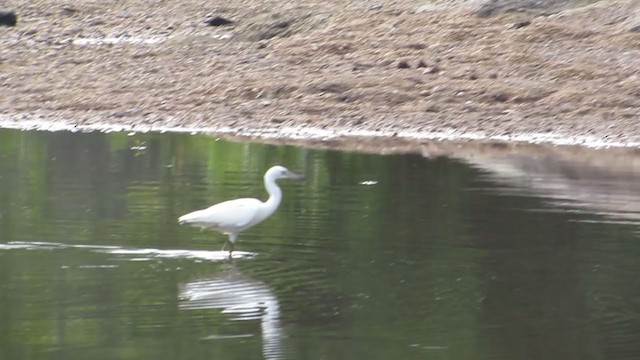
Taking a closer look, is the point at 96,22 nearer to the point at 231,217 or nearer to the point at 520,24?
the point at 520,24

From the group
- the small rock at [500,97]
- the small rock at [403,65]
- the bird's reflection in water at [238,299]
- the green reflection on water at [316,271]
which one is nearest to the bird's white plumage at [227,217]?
the green reflection on water at [316,271]

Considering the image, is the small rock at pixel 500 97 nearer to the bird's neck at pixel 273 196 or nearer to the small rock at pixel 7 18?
the bird's neck at pixel 273 196

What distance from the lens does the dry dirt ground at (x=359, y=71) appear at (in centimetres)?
2133

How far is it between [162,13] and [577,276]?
766 inches

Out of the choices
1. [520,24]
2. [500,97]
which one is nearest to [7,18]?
[520,24]

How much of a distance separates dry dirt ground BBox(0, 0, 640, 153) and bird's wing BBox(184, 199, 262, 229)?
25.5 feet

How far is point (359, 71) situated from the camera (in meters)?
23.3

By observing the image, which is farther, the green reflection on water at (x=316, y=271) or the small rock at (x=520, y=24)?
the small rock at (x=520, y=24)

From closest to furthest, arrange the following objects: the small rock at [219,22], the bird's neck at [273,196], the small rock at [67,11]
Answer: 1. the bird's neck at [273,196]
2. the small rock at [219,22]
3. the small rock at [67,11]

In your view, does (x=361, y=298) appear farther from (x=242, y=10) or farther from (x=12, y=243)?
(x=242, y=10)

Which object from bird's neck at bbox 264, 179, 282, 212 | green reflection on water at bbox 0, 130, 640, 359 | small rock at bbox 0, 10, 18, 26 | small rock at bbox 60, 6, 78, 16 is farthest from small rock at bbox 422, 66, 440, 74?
small rock at bbox 60, 6, 78, 16

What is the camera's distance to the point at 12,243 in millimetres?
13078

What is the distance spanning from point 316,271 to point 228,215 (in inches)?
45.6

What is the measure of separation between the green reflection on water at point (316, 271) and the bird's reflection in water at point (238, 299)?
0.02 metres
